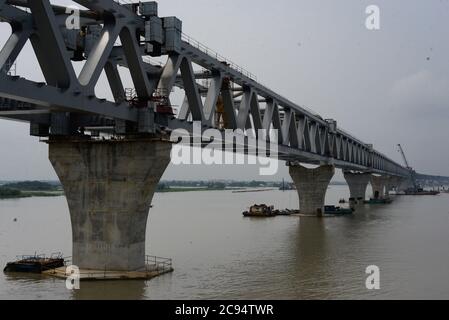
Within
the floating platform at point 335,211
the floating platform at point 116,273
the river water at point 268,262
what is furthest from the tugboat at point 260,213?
the floating platform at point 116,273

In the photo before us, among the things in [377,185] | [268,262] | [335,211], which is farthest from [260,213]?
[377,185]

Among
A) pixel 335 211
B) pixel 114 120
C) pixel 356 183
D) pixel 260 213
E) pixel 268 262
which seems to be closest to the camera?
pixel 114 120

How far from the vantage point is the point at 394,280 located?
111 ft

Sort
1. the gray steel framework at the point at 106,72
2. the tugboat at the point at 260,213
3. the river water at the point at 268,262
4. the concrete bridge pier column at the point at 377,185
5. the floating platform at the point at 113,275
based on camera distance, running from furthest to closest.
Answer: the concrete bridge pier column at the point at 377,185 < the tugboat at the point at 260,213 < the floating platform at the point at 113,275 < the river water at the point at 268,262 < the gray steel framework at the point at 106,72

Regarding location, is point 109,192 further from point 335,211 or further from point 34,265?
point 335,211

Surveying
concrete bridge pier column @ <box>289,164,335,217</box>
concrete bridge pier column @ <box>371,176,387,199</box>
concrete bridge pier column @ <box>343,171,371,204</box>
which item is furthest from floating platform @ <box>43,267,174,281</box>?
concrete bridge pier column @ <box>371,176,387,199</box>

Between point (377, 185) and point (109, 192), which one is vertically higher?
point (377, 185)

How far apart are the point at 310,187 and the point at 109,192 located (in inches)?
2546

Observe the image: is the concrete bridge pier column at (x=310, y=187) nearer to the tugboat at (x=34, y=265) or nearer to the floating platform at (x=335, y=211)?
the floating platform at (x=335, y=211)

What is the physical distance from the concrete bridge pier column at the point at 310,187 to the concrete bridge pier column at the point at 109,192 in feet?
204

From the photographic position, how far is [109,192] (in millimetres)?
32375

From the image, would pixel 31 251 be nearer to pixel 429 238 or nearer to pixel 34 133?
pixel 34 133

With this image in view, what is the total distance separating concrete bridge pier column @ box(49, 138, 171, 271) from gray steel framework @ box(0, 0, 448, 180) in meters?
1.50

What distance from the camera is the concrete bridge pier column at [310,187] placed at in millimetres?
91875
